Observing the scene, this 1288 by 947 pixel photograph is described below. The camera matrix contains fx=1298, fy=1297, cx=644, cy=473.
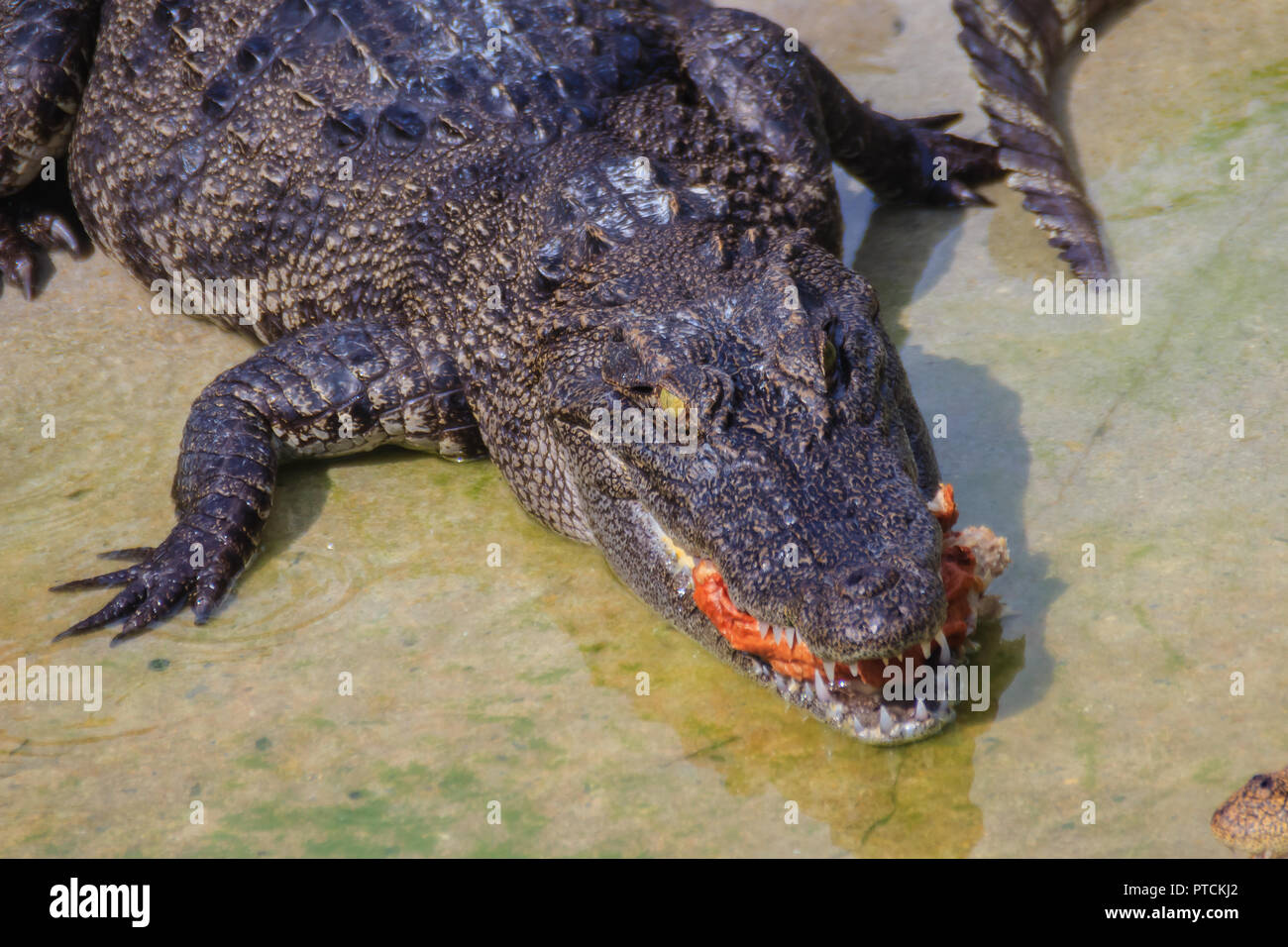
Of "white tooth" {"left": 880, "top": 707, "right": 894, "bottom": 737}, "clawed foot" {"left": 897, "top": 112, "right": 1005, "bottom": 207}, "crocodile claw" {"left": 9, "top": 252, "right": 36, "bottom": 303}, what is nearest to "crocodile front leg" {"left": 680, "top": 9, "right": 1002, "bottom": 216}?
"clawed foot" {"left": 897, "top": 112, "right": 1005, "bottom": 207}

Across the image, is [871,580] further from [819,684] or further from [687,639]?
[687,639]

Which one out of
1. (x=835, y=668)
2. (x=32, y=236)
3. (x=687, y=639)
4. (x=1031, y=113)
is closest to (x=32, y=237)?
(x=32, y=236)

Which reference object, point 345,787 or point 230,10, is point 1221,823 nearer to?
point 345,787

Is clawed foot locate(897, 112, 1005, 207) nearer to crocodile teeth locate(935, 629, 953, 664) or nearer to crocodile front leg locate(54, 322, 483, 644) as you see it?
crocodile front leg locate(54, 322, 483, 644)

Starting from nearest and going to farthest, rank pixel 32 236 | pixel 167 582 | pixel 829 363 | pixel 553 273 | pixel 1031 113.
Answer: pixel 829 363, pixel 167 582, pixel 553 273, pixel 1031 113, pixel 32 236

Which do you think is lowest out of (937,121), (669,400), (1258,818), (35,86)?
(1258,818)
